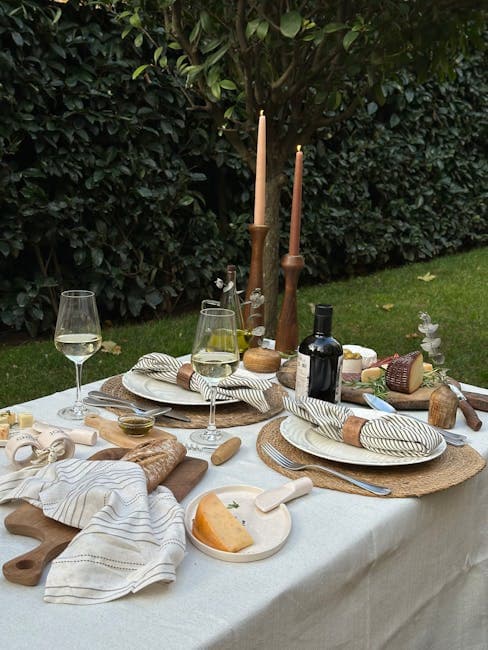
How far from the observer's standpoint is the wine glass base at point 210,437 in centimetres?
148

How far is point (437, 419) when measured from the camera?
1619 mm

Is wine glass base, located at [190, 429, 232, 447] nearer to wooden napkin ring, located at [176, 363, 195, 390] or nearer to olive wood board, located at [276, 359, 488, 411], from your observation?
wooden napkin ring, located at [176, 363, 195, 390]

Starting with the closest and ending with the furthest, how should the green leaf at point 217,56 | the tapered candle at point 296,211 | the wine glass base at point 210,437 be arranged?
the wine glass base at point 210,437
the tapered candle at point 296,211
the green leaf at point 217,56

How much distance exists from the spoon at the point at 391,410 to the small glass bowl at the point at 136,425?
1.73 feet

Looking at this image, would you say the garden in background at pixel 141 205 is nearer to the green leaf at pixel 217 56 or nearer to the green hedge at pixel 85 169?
the green hedge at pixel 85 169

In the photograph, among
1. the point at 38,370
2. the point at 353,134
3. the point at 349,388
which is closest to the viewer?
the point at 349,388

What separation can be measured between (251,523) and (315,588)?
15 cm

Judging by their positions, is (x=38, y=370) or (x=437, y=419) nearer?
(x=437, y=419)

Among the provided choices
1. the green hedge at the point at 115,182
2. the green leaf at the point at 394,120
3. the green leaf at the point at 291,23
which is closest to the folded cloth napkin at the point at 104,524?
the green leaf at the point at 291,23

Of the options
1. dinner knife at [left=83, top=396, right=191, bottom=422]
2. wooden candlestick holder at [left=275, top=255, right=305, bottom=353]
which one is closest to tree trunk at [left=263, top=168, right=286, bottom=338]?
wooden candlestick holder at [left=275, top=255, right=305, bottom=353]

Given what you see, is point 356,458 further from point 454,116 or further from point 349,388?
point 454,116

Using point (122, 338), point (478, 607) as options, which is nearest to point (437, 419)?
point (478, 607)

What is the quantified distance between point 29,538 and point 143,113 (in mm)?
4188

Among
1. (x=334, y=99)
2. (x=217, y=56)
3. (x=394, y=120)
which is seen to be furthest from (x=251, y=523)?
(x=394, y=120)
